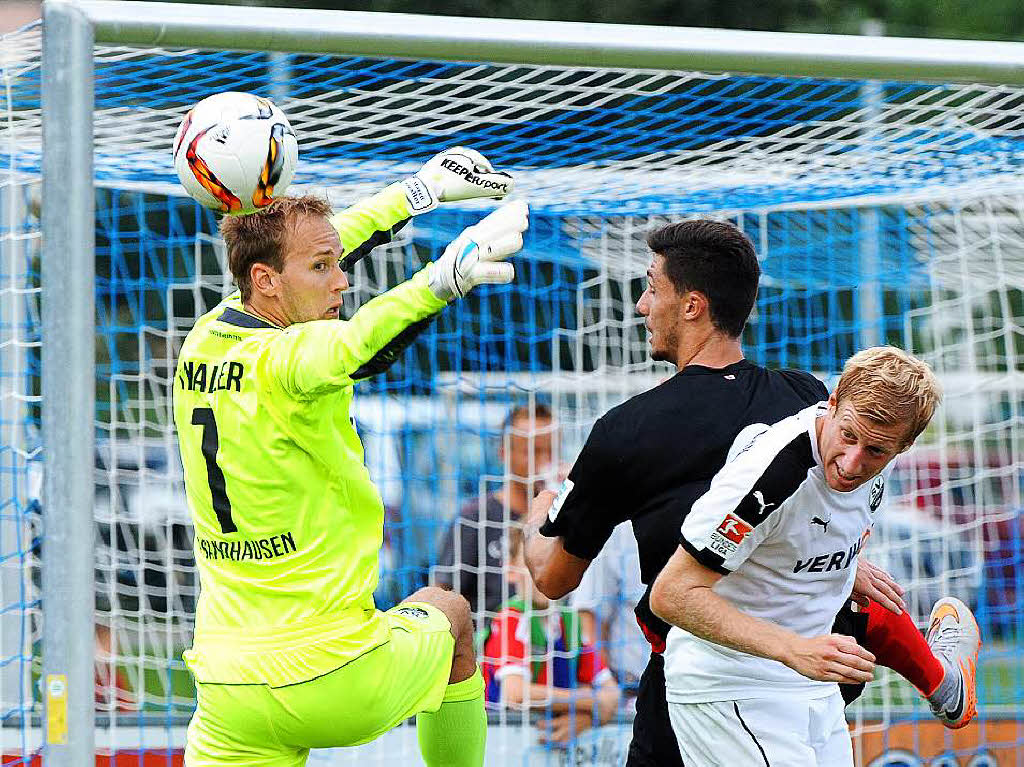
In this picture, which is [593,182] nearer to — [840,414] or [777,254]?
[777,254]

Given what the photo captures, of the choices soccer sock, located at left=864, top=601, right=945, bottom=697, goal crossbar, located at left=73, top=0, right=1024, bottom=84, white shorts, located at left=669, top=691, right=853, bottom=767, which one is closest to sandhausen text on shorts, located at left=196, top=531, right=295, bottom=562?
white shorts, located at left=669, top=691, right=853, bottom=767

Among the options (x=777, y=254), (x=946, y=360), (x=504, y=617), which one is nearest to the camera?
(x=504, y=617)

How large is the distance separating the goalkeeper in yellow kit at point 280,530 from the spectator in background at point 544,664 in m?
2.68

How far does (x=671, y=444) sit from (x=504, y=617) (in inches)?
117

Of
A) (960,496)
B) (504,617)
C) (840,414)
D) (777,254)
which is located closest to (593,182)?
(777,254)

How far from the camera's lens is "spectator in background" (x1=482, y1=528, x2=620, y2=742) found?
6250 mm

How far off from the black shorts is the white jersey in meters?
0.23

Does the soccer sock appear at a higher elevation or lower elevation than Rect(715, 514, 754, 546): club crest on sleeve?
lower

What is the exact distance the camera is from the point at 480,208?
609cm

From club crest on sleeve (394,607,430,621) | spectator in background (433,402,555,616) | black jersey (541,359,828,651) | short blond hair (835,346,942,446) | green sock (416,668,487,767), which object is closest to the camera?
short blond hair (835,346,942,446)

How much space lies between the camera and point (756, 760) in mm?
3195

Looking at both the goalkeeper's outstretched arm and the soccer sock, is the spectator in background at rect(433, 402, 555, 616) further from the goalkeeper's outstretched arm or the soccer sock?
the soccer sock

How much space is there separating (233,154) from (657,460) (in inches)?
53.1

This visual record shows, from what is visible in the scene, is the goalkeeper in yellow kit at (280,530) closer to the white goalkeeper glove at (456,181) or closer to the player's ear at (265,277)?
the player's ear at (265,277)
